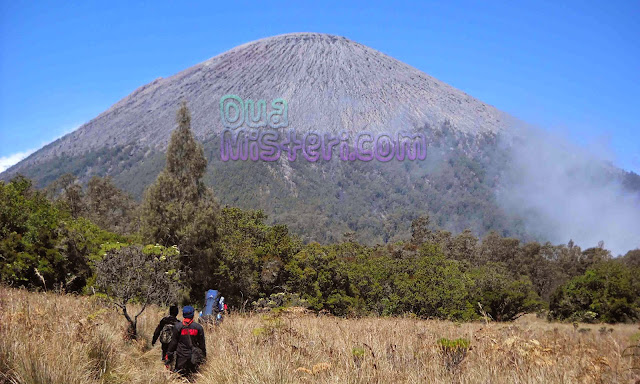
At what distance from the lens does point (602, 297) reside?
33781mm

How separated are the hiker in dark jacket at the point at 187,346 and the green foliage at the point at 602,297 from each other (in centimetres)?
3200

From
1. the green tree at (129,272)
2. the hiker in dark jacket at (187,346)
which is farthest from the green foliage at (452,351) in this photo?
the green tree at (129,272)

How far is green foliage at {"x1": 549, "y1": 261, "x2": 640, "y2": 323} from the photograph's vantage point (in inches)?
1291

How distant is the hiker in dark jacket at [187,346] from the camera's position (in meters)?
6.40

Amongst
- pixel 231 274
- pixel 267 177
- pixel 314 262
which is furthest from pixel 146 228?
pixel 267 177

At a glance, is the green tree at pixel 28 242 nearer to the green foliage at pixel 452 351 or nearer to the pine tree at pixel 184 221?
the pine tree at pixel 184 221

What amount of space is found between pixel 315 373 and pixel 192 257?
18.9 m

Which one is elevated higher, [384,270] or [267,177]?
[267,177]

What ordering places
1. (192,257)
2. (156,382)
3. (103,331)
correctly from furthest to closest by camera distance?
1. (192,257)
2. (103,331)
3. (156,382)

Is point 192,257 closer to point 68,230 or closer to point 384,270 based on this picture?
point 68,230

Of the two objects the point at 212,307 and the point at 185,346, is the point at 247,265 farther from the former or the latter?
the point at 185,346

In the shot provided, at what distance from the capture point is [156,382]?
5.62m

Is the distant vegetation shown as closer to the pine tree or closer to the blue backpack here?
the pine tree

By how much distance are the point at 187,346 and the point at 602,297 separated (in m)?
36.0
